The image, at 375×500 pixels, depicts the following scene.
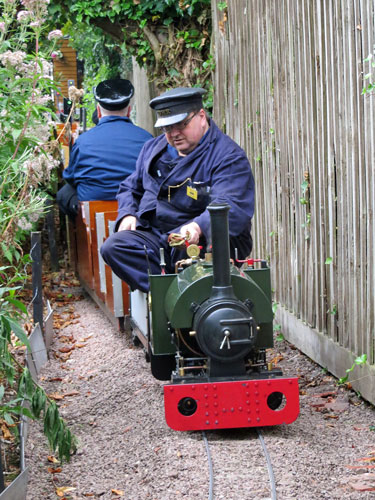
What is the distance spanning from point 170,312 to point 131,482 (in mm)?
857

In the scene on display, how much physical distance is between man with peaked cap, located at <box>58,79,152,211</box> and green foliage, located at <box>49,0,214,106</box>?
3.57 feet

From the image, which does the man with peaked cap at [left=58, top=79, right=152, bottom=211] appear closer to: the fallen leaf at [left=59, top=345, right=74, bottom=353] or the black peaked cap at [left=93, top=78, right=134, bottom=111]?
the black peaked cap at [left=93, top=78, right=134, bottom=111]

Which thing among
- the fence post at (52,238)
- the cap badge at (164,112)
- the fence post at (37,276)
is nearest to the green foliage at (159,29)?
the fence post at (52,238)

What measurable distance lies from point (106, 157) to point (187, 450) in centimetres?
433

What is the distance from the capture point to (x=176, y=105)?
4820 millimetres

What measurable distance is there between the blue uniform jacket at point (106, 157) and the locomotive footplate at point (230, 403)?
3.92 metres

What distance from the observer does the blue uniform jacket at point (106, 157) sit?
296 inches

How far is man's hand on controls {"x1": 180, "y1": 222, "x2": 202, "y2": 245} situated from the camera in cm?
446

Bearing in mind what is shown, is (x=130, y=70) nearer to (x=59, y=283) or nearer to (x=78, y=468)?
(x=59, y=283)

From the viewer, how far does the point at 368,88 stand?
3967 mm

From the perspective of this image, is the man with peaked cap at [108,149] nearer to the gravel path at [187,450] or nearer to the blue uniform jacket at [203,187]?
the blue uniform jacket at [203,187]

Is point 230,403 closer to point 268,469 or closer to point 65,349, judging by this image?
point 268,469

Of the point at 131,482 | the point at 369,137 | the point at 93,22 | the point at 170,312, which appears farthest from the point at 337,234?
the point at 93,22

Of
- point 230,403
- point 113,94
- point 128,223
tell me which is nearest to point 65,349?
point 128,223
